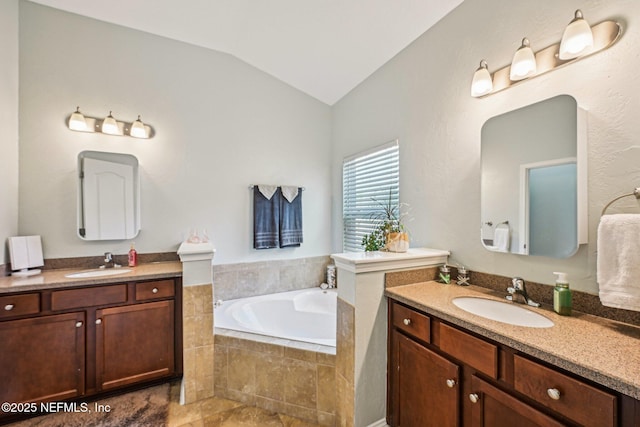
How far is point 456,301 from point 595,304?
559 mm

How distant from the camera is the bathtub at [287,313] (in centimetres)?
258

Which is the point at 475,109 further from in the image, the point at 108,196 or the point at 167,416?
the point at 108,196

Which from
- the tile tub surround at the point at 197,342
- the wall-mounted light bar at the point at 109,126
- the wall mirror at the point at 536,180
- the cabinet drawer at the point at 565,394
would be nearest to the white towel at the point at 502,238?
the wall mirror at the point at 536,180

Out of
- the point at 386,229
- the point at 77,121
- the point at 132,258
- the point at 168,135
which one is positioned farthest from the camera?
the point at 168,135

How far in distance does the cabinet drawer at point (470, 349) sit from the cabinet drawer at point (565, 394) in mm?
85

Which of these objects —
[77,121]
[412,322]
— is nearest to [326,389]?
[412,322]

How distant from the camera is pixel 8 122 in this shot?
6.64ft

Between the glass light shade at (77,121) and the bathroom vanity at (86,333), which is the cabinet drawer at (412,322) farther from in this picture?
the glass light shade at (77,121)

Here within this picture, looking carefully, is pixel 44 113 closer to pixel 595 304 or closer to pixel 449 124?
pixel 449 124

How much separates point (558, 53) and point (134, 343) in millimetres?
3189

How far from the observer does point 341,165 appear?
3.17 metres

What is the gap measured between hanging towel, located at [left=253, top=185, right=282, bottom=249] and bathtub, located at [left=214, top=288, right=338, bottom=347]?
587 millimetres

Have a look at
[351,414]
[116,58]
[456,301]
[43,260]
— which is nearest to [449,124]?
[456,301]

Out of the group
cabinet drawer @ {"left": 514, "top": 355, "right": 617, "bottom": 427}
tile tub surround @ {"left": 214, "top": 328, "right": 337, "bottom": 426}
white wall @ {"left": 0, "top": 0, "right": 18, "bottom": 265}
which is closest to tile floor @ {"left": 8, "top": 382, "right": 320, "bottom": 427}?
tile tub surround @ {"left": 214, "top": 328, "right": 337, "bottom": 426}
